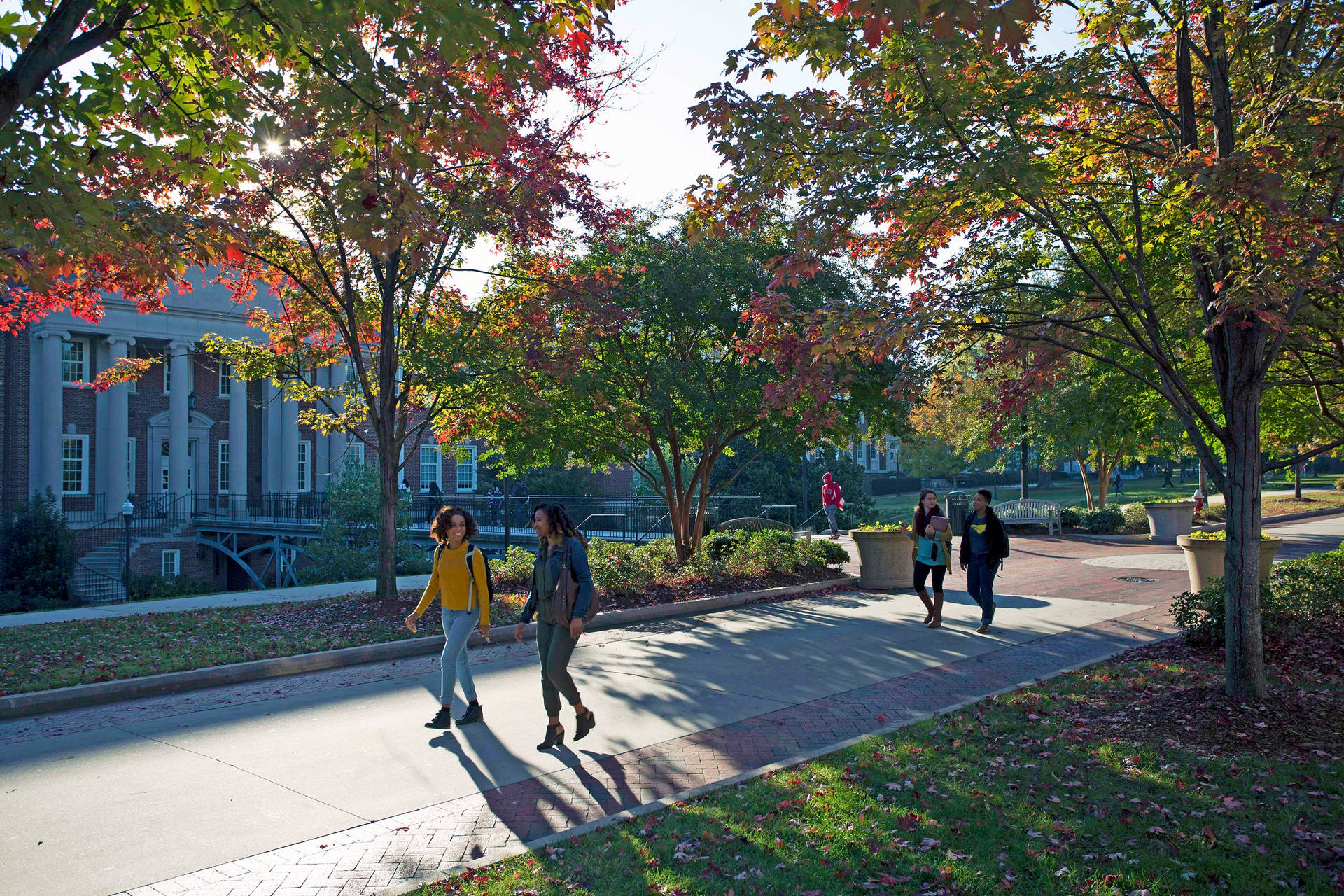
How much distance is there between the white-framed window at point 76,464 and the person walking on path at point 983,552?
33.6 meters

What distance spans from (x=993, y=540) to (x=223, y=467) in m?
36.0

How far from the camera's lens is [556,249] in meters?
14.7

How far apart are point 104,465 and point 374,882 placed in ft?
118

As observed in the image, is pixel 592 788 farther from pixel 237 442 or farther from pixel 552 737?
pixel 237 442

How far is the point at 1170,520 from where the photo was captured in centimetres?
2430

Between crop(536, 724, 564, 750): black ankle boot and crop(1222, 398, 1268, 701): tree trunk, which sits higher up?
crop(1222, 398, 1268, 701): tree trunk

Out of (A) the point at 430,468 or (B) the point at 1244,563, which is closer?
(B) the point at 1244,563

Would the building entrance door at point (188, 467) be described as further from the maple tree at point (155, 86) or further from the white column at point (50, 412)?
the maple tree at point (155, 86)

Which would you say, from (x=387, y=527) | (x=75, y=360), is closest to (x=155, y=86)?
(x=387, y=527)

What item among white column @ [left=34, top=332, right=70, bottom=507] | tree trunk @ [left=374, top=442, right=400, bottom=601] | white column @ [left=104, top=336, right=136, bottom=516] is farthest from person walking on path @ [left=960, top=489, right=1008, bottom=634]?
white column @ [left=104, top=336, right=136, bottom=516]

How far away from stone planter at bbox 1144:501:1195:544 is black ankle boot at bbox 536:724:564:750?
2181 centimetres

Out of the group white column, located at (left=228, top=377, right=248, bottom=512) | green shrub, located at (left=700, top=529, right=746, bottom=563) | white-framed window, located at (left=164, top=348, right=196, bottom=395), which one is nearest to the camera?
green shrub, located at (left=700, top=529, right=746, bottom=563)

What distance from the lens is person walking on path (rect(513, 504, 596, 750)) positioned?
6.88 meters

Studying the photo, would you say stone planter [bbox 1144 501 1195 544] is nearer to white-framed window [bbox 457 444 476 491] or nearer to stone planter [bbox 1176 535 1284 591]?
stone planter [bbox 1176 535 1284 591]
